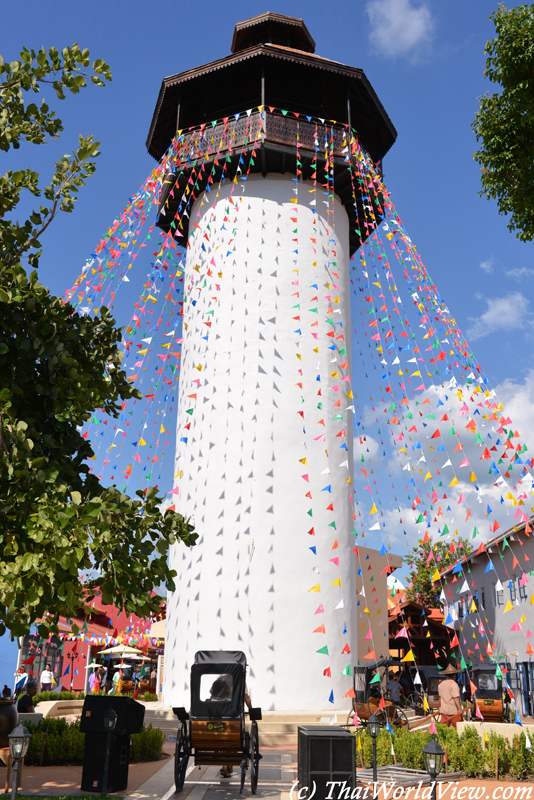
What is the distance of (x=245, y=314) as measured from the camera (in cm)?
1830

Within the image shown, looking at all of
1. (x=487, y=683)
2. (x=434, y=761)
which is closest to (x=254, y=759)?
(x=434, y=761)

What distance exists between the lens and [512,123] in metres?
12.1

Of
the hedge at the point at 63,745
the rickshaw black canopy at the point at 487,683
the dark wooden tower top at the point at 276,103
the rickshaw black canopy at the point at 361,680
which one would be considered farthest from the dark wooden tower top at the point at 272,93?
the hedge at the point at 63,745

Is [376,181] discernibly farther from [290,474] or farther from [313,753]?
[313,753]

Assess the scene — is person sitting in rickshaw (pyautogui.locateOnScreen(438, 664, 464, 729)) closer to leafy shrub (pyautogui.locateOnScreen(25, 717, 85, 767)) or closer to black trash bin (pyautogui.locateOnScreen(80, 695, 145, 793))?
black trash bin (pyautogui.locateOnScreen(80, 695, 145, 793))

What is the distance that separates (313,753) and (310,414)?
1079 centimetres

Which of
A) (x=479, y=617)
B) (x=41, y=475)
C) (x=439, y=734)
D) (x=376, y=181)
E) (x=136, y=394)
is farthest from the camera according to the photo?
(x=479, y=617)

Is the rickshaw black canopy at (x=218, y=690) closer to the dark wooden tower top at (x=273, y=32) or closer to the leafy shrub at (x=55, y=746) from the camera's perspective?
the leafy shrub at (x=55, y=746)

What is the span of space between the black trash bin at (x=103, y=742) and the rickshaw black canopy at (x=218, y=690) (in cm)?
Result: 97

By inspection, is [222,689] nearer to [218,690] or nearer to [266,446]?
[218,690]

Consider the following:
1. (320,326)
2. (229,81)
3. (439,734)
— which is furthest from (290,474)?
(229,81)

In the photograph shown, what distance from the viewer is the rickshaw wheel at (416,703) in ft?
68.7

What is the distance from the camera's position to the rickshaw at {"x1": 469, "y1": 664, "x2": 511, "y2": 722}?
50.9 feet

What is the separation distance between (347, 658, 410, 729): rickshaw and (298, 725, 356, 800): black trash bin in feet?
18.9
